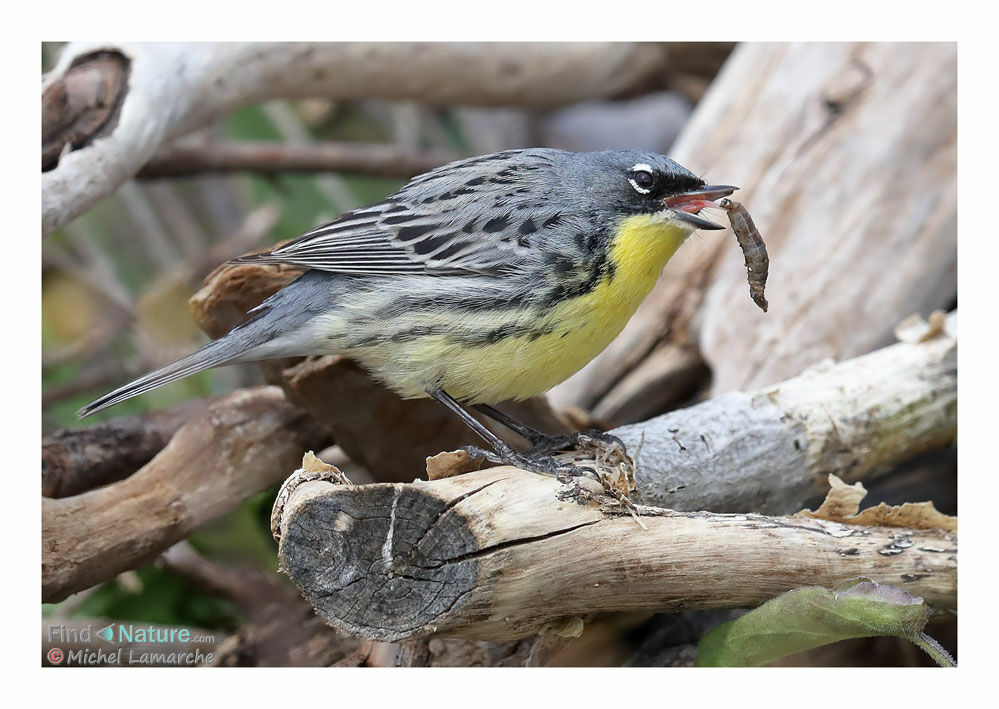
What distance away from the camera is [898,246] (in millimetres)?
4520

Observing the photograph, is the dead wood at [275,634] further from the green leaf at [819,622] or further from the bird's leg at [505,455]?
the green leaf at [819,622]

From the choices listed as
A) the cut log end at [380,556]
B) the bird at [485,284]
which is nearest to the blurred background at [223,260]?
the cut log end at [380,556]

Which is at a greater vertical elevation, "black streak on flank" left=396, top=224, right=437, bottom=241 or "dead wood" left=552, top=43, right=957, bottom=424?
"black streak on flank" left=396, top=224, right=437, bottom=241

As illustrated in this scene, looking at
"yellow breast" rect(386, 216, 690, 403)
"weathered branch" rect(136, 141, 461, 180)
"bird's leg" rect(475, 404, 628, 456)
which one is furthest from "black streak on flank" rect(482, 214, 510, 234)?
"weathered branch" rect(136, 141, 461, 180)

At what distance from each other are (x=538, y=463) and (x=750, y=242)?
0.98m

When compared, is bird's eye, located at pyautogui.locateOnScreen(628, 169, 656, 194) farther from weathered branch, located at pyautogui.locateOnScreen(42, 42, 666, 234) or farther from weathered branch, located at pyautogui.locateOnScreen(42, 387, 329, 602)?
weathered branch, located at pyautogui.locateOnScreen(42, 42, 666, 234)

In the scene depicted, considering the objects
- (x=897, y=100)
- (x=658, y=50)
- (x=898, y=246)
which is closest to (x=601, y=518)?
(x=898, y=246)

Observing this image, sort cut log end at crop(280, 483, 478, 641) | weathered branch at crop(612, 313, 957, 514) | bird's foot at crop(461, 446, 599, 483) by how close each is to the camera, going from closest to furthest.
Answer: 1. cut log end at crop(280, 483, 478, 641)
2. bird's foot at crop(461, 446, 599, 483)
3. weathered branch at crop(612, 313, 957, 514)

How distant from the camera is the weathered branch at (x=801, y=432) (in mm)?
3449

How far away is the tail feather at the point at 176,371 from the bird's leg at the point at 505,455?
25.0 inches

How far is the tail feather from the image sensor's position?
10.00 ft

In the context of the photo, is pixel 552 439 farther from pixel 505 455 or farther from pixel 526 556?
pixel 526 556

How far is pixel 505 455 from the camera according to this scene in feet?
10.3

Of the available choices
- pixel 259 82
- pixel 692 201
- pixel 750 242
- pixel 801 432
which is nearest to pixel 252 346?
pixel 692 201
